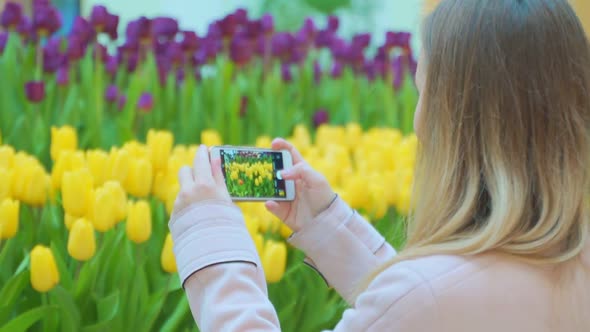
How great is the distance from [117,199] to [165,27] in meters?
1.39

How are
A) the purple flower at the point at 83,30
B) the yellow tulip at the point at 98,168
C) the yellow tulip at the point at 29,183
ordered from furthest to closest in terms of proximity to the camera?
the purple flower at the point at 83,30 < the yellow tulip at the point at 98,168 < the yellow tulip at the point at 29,183

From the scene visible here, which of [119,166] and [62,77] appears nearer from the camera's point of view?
[119,166]

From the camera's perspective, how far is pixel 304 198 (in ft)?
4.81

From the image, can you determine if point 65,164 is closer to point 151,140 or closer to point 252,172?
point 151,140

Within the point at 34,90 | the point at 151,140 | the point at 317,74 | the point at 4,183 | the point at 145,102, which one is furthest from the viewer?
the point at 317,74

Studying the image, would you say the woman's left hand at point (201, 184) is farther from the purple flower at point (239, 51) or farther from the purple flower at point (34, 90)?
the purple flower at point (239, 51)

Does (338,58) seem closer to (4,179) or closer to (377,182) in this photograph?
(377,182)

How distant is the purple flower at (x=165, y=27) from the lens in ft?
9.50

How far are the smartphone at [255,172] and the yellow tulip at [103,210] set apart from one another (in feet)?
0.97

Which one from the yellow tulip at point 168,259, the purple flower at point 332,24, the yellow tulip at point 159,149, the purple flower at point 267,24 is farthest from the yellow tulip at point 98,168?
the purple flower at point 332,24

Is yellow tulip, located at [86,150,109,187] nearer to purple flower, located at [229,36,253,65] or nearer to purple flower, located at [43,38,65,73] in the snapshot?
purple flower, located at [43,38,65,73]

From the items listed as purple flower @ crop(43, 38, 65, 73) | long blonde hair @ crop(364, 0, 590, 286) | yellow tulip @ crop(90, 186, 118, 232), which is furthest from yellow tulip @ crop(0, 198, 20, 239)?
purple flower @ crop(43, 38, 65, 73)

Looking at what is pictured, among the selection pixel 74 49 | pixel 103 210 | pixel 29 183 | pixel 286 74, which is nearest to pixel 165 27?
pixel 74 49

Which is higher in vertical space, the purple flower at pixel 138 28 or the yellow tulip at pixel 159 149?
the purple flower at pixel 138 28
